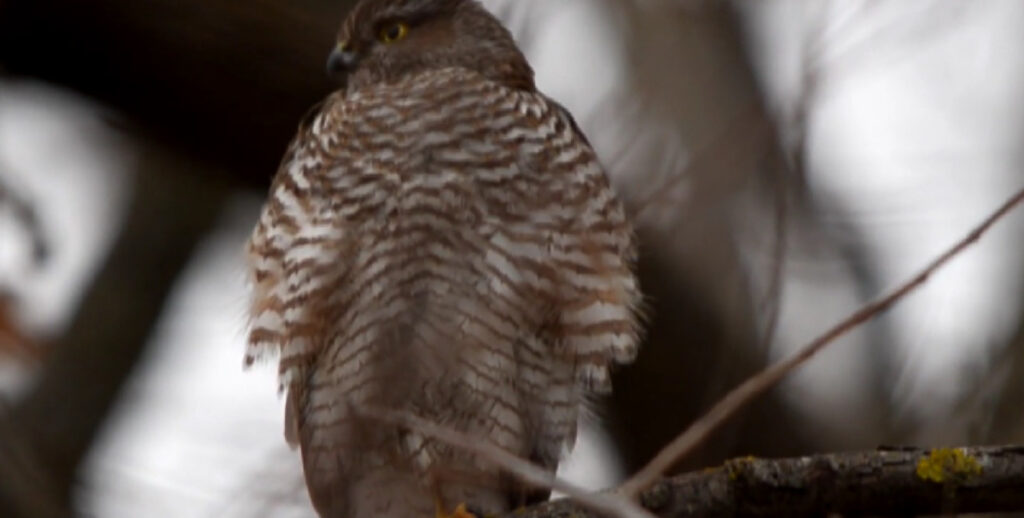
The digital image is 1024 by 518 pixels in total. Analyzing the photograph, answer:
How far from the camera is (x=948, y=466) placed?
3285mm

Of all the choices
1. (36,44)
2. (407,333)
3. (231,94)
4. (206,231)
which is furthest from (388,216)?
(206,231)

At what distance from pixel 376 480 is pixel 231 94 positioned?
1152 mm

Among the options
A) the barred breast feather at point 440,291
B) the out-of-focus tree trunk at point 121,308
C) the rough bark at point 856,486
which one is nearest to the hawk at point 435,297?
the barred breast feather at point 440,291

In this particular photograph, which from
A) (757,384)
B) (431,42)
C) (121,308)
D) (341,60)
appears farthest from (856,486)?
(121,308)

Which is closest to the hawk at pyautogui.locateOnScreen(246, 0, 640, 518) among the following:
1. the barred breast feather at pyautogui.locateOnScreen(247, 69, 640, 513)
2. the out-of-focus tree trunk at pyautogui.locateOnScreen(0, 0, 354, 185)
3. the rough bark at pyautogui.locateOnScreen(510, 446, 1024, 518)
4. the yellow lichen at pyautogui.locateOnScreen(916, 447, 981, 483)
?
the barred breast feather at pyautogui.locateOnScreen(247, 69, 640, 513)

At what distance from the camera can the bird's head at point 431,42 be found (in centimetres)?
515

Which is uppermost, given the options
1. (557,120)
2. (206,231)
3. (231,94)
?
(231,94)

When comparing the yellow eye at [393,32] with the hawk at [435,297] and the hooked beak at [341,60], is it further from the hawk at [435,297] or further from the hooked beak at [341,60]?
the hawk at [435,297]

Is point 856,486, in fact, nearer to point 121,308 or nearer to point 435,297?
point 435,297

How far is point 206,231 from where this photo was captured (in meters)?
5.48

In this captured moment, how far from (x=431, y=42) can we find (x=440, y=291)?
1309mm

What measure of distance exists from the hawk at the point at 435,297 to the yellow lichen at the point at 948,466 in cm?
108

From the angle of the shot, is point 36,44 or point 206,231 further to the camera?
point 206,231

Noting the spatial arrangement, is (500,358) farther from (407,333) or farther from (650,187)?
(650,187)
